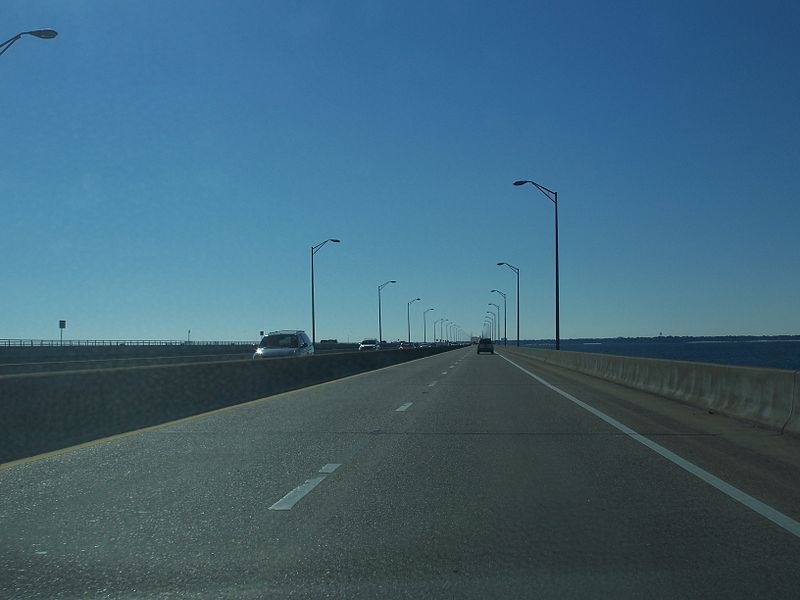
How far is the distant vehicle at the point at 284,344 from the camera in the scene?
34.5 metres

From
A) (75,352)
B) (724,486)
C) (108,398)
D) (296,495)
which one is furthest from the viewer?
(75,352)

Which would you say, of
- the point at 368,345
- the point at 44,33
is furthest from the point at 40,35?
the point at 368,345

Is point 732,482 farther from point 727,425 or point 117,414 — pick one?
point 117,414

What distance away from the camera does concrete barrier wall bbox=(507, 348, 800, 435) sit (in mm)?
12242

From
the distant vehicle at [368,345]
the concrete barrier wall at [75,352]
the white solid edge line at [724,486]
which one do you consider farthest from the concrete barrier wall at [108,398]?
the distant vehicle at [368,345]

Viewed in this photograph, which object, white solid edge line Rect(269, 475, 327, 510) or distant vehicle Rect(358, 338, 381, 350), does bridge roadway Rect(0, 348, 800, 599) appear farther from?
distant vehicle Rect(358, 338, 381, 350)

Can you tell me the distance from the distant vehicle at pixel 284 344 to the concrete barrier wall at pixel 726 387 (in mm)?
14248

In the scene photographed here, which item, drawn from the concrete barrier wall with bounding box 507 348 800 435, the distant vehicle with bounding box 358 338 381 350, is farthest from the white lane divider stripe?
the distant vehicle with bounding box 358 338 381 350

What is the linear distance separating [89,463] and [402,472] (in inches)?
153

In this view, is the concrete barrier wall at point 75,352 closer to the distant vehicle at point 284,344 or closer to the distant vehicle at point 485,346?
the distant vehicle at point 284,344

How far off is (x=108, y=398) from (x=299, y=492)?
6.89m

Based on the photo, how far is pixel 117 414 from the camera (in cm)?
1408

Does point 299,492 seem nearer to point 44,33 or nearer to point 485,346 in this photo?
point 44,33

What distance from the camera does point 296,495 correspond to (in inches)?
314
